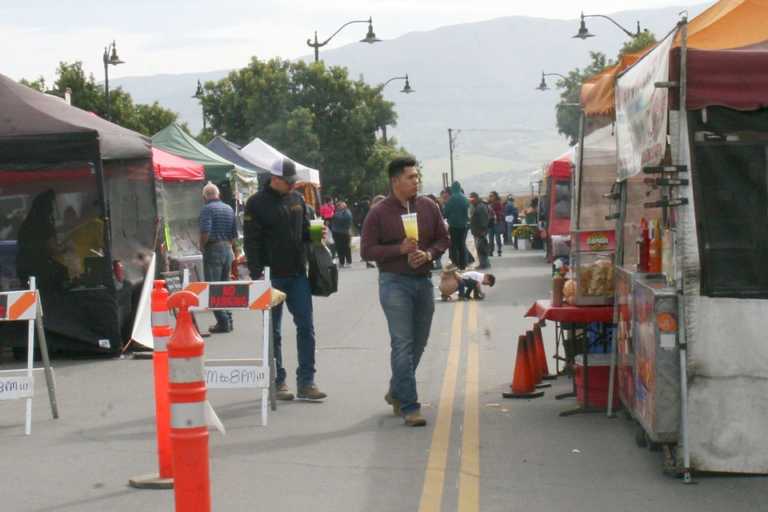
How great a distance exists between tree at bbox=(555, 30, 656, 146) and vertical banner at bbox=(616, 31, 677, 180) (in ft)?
135

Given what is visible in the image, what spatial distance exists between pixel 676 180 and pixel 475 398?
4050mm

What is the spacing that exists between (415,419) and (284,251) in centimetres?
214

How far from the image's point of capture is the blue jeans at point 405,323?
1012 centimetres

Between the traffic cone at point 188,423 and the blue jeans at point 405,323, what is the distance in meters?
4.50

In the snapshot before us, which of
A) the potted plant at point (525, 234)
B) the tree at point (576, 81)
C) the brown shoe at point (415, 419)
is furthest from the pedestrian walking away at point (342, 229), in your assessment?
the brown shoe at point (415, 419)

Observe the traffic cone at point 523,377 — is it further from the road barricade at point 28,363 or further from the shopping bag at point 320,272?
the road barricade at point 28,363

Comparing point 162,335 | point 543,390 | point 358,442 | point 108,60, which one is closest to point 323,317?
→ point 543,390

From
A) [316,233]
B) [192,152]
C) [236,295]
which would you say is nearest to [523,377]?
[316,233]

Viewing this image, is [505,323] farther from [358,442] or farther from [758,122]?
[758,122]

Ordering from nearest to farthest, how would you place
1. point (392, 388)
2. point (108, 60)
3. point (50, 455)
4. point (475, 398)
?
1. point (50, 455)
2. point (392, 388)
3. point (475, 398)
4. point (108, 60)

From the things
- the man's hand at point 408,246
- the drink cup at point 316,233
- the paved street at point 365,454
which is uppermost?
the drink cup at point 316,233

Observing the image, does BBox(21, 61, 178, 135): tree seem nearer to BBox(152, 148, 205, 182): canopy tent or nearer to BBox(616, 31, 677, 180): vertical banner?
BBox(152, 148, 205, 182): canopy tent

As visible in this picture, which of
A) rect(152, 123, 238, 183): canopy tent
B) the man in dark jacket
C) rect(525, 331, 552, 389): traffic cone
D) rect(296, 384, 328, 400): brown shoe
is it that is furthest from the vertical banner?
the man in dark jacket

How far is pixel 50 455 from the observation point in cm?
940
